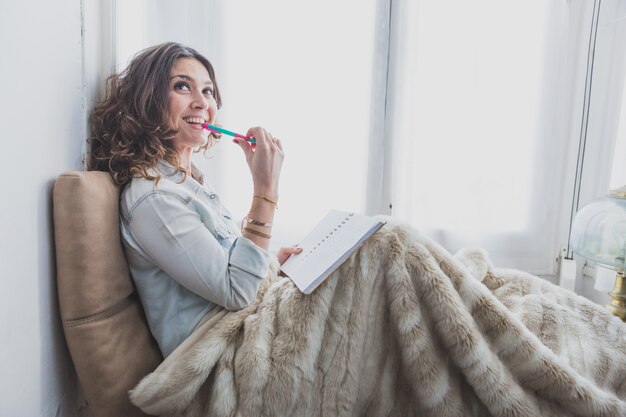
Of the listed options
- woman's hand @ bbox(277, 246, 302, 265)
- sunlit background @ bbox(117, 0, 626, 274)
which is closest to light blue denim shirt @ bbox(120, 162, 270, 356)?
woman's hand @ bbox(277, 246, 302, 265)

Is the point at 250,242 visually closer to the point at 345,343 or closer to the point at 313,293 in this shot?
the point at 313,293

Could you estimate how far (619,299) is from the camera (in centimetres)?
127

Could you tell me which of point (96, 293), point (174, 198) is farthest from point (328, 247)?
point (96, 293)

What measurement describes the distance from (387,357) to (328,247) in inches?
10.6

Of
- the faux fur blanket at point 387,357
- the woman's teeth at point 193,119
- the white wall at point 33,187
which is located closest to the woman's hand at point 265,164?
the woman's teeth at point 193,119

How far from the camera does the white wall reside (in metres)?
0.52

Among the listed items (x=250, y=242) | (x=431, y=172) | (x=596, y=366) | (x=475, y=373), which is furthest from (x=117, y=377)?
(x=431, y=172)

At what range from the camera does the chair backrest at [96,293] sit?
2.26 ft

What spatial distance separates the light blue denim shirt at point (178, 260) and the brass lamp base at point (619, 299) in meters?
1.20

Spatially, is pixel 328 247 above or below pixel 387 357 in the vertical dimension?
above

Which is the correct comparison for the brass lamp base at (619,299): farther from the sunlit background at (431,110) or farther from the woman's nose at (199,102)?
the woman's nose at (199,102)

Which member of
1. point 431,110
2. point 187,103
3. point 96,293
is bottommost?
point 96,293

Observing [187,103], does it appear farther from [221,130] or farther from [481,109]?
[481,109]

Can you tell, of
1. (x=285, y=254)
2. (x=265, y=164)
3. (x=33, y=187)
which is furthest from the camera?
A: (x=285, y=254)
